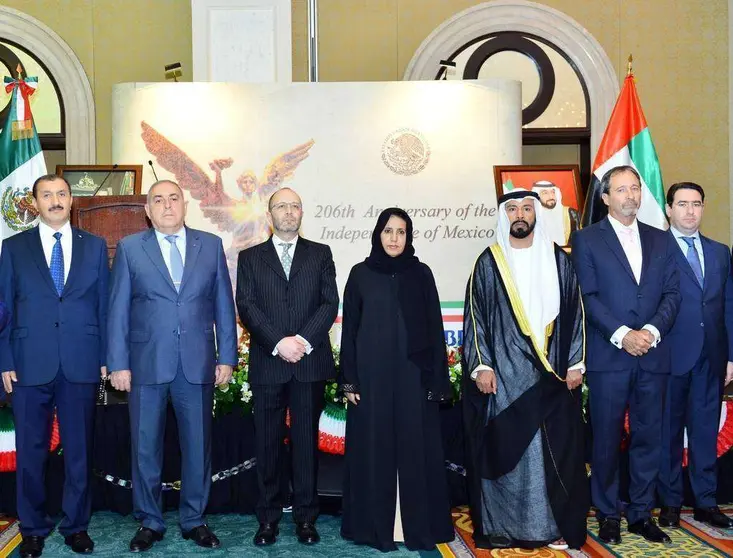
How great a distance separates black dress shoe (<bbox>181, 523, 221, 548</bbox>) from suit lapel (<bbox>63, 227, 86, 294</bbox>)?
Answer: 1.22 meters

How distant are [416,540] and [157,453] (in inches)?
48.4

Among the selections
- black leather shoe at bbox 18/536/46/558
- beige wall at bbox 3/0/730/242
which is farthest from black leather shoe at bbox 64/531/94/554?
beige wall at bbox 3/0/730/242

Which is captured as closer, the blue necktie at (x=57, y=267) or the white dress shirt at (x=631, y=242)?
the blue necktie at (x=57, y=267)

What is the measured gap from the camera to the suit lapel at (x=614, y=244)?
4336 millimetres

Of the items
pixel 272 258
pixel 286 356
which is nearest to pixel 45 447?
pixel 286 356

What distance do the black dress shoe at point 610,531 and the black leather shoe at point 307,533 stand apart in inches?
50.8

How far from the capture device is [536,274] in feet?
13.8

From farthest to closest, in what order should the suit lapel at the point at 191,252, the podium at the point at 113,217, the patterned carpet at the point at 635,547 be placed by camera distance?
the podium at the point at 113,217 < the suit lapel at the point at 191,252 < the patterned carpet at the point at 635,547

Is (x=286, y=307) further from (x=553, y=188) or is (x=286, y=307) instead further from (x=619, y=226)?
(x=553, y=188)

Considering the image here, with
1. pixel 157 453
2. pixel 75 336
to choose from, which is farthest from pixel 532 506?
pixel 75 336

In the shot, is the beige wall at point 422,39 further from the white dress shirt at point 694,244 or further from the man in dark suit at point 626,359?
the man in dark suit at point 626,359

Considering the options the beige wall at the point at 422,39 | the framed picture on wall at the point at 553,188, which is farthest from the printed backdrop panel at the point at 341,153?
the beige wall at the point at 422,39

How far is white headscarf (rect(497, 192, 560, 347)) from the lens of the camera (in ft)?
13.7

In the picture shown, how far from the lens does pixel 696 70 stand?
822 cm
